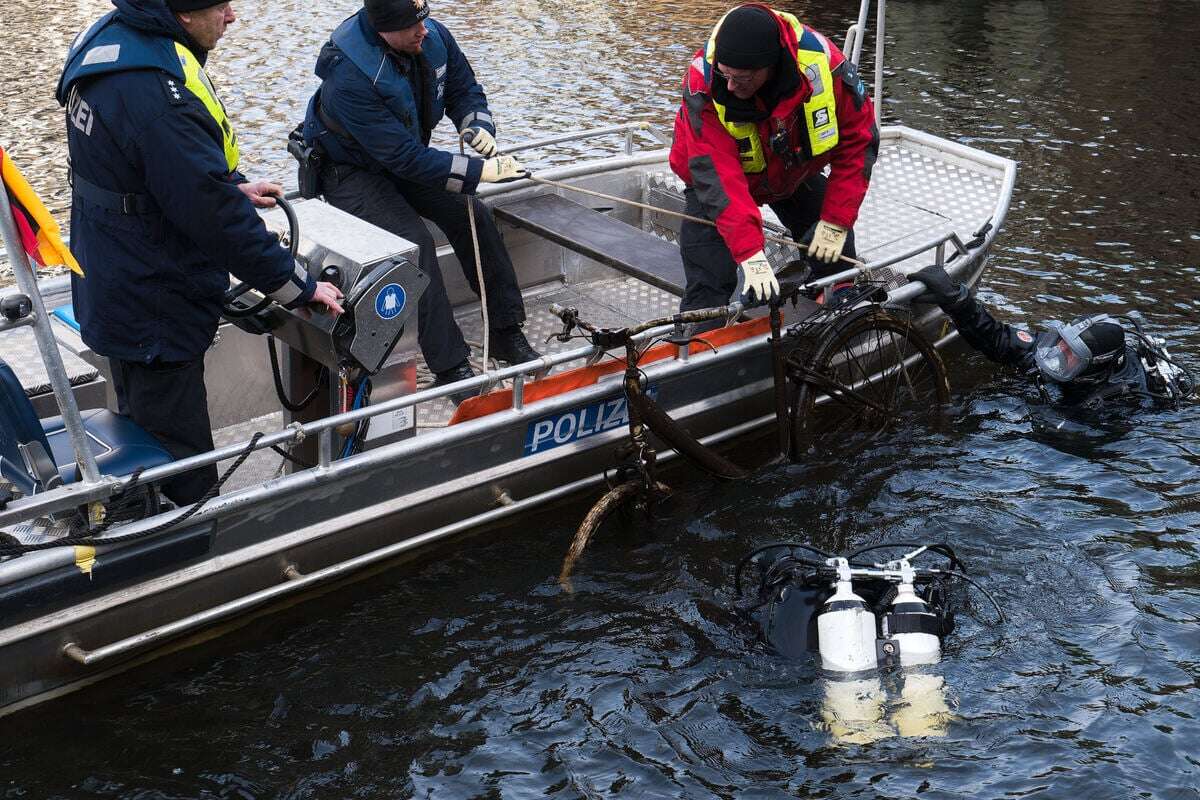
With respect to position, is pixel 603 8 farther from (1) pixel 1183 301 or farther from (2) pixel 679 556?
(2) pixel 679 556

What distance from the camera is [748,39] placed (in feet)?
17.5

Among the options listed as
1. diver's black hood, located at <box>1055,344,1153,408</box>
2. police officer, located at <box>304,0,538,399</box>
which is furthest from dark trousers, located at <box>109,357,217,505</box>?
diver's black hood, located at <box>1055,344,1153,408</box>

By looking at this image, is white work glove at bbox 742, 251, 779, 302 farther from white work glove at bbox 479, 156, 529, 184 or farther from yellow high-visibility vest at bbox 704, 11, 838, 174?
white work glove at bbox 479, 156, 529, 184

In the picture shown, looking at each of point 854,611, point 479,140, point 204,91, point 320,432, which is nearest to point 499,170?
point 479,140

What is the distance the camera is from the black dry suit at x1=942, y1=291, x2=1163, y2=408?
665 cm

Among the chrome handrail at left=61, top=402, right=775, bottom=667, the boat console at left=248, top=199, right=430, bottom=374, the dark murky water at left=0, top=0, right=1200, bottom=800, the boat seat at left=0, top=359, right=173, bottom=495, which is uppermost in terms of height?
the boat console at left=248, top=199, right=430, bottom=374

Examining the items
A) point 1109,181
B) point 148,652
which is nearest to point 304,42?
point 1109,181

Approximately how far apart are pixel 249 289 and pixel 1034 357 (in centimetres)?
430

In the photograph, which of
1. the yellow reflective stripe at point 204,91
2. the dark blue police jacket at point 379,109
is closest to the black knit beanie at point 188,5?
the yellow reflective stripe at point 204,91

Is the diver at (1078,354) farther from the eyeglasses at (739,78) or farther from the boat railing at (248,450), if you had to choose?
the boat railing at (248,450)

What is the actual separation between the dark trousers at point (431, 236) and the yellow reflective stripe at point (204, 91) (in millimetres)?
1431

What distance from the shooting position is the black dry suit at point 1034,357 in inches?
262

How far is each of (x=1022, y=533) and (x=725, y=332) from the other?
1.70 metres

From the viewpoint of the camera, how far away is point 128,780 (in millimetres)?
4453
